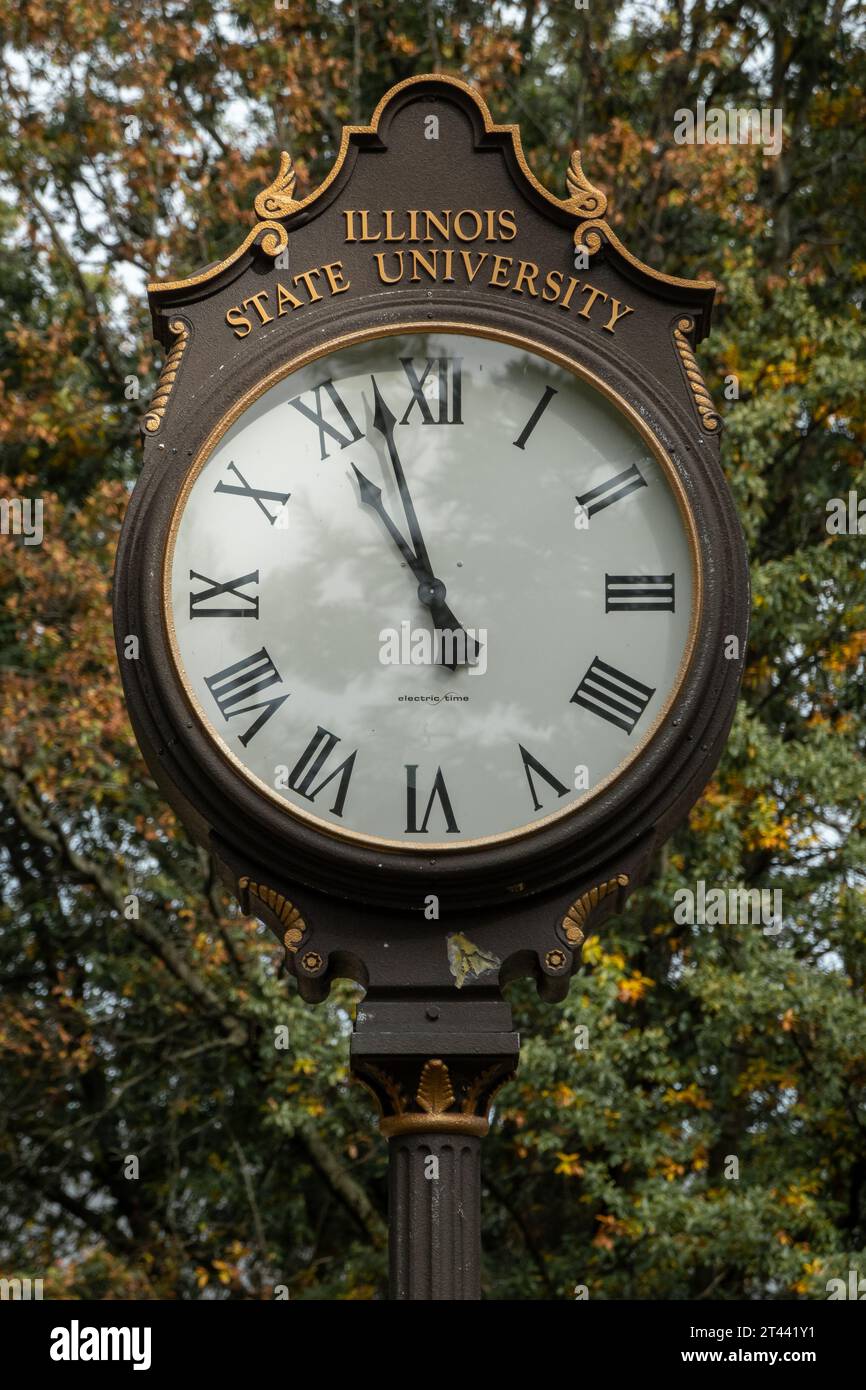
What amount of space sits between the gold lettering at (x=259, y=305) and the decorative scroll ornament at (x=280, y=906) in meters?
1.01

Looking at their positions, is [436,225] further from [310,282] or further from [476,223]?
[310,282]

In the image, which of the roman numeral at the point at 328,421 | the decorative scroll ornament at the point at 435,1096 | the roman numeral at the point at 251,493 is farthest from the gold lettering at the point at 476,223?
the decorative scroll ornament at the point at 435,1096

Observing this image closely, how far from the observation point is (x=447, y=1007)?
3465 millimetres

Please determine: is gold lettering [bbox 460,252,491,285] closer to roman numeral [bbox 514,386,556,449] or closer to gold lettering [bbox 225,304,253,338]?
roman numeral [bbox 514,386,556,449]

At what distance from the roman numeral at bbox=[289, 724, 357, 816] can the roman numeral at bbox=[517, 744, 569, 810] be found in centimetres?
29

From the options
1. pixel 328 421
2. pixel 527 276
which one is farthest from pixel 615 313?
pixel 328 421

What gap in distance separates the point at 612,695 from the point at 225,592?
27.2 inches

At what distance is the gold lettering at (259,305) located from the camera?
3752 millimetres

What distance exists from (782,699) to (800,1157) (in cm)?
277

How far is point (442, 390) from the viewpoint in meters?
3.77

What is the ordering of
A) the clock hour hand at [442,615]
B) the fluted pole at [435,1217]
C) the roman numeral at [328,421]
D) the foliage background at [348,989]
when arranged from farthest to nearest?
1. the foliage background at [348,989]
2. the roman numeral at [328,421]
3. the clock hour hand at [442,615]
4. the fluted pole at [435,1217]

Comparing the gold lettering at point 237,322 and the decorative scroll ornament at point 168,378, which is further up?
the gold lettering at point 237,322

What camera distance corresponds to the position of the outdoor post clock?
136 inches

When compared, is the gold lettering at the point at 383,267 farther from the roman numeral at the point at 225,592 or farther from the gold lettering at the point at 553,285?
the roman numeral at the point at 225,592
